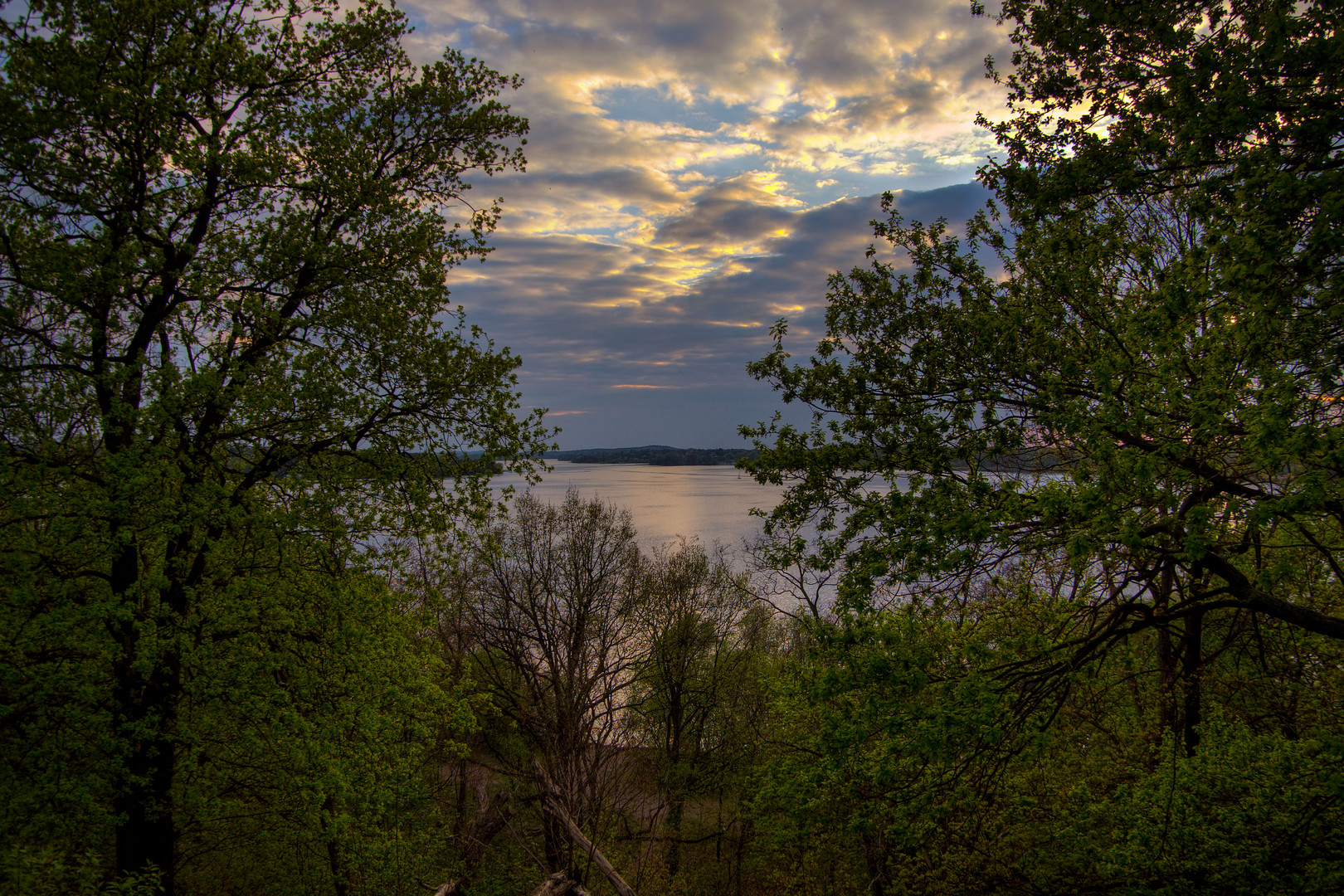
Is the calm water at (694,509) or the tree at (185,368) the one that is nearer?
the tree at (185,368)

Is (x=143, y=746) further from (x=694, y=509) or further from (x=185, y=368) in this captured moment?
(x=694, y=509)

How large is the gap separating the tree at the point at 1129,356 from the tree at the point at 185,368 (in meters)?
5.63

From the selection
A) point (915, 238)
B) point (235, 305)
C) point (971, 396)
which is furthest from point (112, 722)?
point (915, 238)

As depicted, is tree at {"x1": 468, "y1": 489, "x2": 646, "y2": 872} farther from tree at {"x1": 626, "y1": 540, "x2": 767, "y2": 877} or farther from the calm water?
the calm water

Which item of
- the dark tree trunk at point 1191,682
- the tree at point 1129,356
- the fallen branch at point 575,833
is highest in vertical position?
the tree at point 1129,356

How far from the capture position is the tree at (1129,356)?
5.12 m

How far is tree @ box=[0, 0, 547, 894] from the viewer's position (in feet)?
24.6

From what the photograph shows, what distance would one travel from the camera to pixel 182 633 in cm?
820

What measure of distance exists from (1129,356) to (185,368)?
10.9m

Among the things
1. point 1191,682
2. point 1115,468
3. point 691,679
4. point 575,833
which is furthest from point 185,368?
point 691,679

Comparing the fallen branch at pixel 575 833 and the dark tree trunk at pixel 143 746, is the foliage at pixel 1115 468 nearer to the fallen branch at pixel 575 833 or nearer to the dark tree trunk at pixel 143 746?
the fallen branch at pixel 575 833

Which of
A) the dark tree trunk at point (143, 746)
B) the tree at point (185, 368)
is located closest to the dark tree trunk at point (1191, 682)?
the tree at point (185, 368)

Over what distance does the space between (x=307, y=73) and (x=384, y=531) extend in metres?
6.85

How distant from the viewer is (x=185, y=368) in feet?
28.6
